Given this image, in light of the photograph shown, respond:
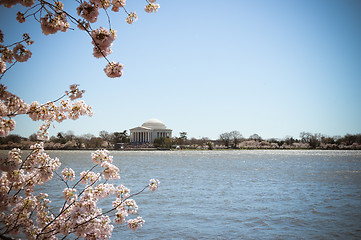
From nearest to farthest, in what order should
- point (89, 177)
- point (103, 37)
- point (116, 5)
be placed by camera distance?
1. point (103, 37)
2. point (116, 5)
3. point (89, 177)

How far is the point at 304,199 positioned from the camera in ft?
54.5

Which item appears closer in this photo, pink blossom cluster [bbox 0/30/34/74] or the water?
pink blossom cluster [bbox 0/30/34/74]

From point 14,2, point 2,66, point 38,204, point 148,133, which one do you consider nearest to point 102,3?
point 14,2

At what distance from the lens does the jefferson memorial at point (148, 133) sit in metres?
151

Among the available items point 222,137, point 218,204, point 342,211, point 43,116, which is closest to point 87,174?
point 43,116

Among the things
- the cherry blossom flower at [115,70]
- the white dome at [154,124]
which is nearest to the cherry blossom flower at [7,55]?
the cherry blossom flower at [115,70]

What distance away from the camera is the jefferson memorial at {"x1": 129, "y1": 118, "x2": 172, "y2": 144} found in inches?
5927

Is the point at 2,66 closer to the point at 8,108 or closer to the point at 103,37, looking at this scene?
the point at 8,108

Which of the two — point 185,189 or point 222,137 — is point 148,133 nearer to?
point 222,137

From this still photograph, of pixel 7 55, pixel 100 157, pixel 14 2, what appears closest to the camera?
pixel 14 2

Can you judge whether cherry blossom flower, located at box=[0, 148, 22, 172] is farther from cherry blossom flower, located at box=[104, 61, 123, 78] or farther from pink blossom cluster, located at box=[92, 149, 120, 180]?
cherry blossom flower, located at box=[104, 61, 123, 78]

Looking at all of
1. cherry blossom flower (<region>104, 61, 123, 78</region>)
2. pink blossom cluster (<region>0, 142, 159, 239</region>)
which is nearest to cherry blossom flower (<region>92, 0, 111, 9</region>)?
cherry blossom flower (<region>104, 61, 123, 78</region>)

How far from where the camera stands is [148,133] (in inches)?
5955

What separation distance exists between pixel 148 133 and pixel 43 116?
5807 inches
